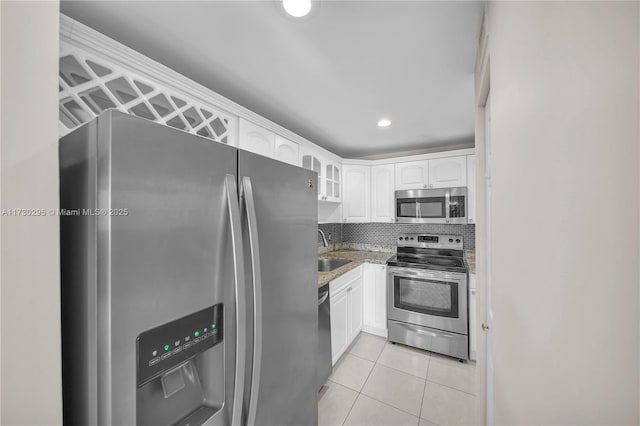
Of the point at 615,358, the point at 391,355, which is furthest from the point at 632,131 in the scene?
the point at 391,355

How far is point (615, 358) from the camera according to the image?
0.82ft

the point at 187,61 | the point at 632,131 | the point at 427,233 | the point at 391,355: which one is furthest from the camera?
the point at 427,233

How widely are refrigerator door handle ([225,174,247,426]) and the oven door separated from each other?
224 centimetres

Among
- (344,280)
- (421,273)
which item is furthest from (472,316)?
(344,280)

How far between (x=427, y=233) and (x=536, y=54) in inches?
122

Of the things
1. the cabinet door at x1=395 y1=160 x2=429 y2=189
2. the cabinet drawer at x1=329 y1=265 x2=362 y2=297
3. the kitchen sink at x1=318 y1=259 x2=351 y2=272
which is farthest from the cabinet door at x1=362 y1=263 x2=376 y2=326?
the cabinet door at x1=395 y1=160 x2=429 y2=189

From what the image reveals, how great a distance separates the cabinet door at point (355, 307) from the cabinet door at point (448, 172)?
1544 millimetres

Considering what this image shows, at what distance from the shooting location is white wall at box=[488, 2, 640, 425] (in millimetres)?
246

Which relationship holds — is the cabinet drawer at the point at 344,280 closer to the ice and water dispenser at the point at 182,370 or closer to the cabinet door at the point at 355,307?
the cabinet door at the point at 355,307

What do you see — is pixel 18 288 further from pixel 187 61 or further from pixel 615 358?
pixel 187 61

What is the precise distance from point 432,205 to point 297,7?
8.34 ft

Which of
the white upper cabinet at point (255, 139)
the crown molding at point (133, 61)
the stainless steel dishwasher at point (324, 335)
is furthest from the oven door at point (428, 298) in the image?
the crown molding at point (133, 61)

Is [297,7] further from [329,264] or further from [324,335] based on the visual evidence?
[329,264]

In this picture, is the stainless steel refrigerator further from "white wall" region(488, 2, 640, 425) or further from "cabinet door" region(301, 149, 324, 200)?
"cabinet door" region(301, 149, 324, 200)
